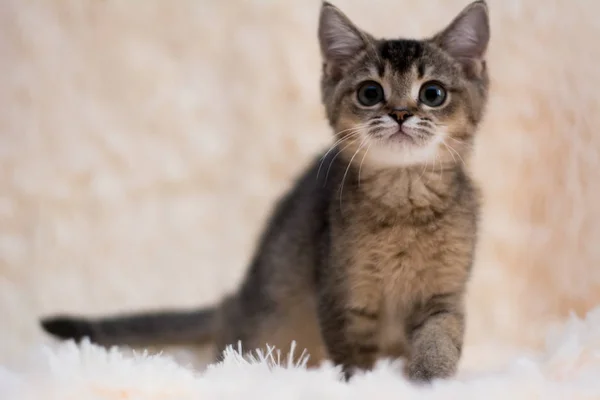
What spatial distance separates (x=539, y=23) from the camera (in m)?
1.75

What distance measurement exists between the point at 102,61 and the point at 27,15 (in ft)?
0.65

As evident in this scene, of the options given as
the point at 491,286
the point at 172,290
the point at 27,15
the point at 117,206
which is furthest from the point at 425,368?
the point at 27,15

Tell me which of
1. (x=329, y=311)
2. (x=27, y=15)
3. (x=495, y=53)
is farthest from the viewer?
(x=495, y=53)

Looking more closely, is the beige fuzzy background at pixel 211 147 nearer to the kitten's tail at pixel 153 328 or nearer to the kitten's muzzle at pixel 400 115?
the kitten's tail at pixel 153 328

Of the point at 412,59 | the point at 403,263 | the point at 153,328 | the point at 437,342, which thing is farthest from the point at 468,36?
the point at 153,328

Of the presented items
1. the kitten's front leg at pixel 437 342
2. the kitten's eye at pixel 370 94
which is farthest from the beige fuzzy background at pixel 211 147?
A: the kitten's eye at pixel 370 94

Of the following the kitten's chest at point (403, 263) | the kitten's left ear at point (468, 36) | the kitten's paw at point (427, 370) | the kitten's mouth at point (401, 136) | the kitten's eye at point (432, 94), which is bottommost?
the kitten's paw at point (427, 370)

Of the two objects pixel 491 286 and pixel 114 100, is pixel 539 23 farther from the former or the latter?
Answer: pixel 114 100

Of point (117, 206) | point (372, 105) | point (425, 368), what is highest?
point (372, 105)

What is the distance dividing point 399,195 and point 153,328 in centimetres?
66

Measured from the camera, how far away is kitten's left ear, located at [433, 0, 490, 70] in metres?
1.26

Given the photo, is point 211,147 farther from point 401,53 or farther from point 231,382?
point 231,382

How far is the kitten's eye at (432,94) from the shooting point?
1.21 metres

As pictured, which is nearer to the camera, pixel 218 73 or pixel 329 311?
pixel 329 311
